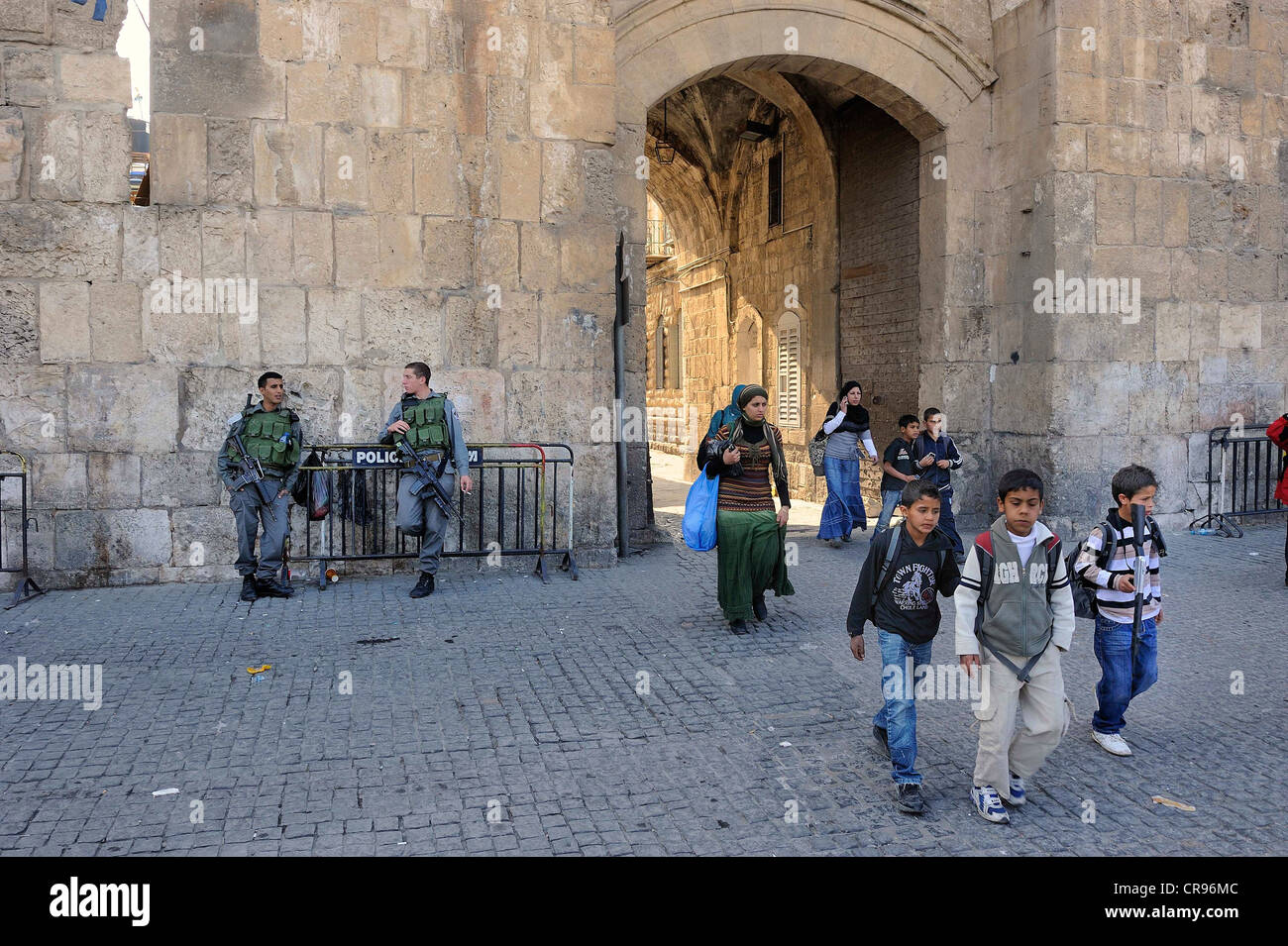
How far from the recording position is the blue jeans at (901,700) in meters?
4.19

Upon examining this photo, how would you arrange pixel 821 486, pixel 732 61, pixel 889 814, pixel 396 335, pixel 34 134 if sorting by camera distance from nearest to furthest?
1. pixel 889 814
2. pixel 34 134
3. pixel 396 335
4. pixel 732 61
5. pixel 821 486

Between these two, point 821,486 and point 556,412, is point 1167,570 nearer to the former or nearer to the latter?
point 556,412

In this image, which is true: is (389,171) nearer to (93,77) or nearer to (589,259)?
(589,259)

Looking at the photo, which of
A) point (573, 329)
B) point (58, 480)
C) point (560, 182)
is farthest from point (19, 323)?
point (560, 182)

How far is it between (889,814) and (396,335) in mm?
6538

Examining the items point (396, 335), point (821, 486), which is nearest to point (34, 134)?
point (396, 335)

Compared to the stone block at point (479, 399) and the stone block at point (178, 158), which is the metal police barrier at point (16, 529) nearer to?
the stone block at point (178, 158)

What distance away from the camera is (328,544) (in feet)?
28.7

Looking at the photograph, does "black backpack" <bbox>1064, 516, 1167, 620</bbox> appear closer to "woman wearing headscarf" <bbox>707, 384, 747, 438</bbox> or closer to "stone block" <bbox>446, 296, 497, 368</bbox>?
"woman wearing headscarf" <bbox>707, 384, 747, 438</bbox>

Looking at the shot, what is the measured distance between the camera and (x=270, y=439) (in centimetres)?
810

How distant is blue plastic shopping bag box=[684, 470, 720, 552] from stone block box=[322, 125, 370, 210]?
4234 millimetres

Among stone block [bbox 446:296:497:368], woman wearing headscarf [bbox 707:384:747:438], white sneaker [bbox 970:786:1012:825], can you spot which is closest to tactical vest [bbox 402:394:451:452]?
stone block [bbox 446:296:497:368]

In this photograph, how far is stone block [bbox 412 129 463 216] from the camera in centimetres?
910
